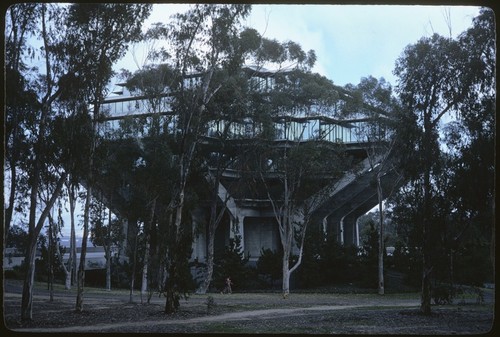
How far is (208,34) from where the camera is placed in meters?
14.9

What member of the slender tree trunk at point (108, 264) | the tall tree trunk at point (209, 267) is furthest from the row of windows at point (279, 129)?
the slender tree trunk at point (108, 264)

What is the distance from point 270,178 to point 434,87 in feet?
18.1

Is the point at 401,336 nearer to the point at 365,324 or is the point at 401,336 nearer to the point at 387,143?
the point at 365,324

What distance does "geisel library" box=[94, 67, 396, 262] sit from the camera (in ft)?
48.2

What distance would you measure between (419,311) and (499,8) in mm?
8207

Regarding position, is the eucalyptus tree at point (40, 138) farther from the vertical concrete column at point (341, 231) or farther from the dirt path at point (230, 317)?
the vertical concrete column at point (341, 231)

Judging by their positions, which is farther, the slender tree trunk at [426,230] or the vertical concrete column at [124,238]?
the vertical concrete column at [124,238]

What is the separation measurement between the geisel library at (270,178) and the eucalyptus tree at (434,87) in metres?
2.62

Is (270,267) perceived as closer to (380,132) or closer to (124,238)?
(124,238)

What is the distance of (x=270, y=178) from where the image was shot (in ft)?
56.2

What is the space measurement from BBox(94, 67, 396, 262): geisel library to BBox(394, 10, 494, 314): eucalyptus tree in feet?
8.60

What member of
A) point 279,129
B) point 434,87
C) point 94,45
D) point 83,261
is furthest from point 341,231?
point 94,45

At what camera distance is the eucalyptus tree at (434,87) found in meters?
12.5

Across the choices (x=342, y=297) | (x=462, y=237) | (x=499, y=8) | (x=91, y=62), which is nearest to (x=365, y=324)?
(x=462, y=237)
